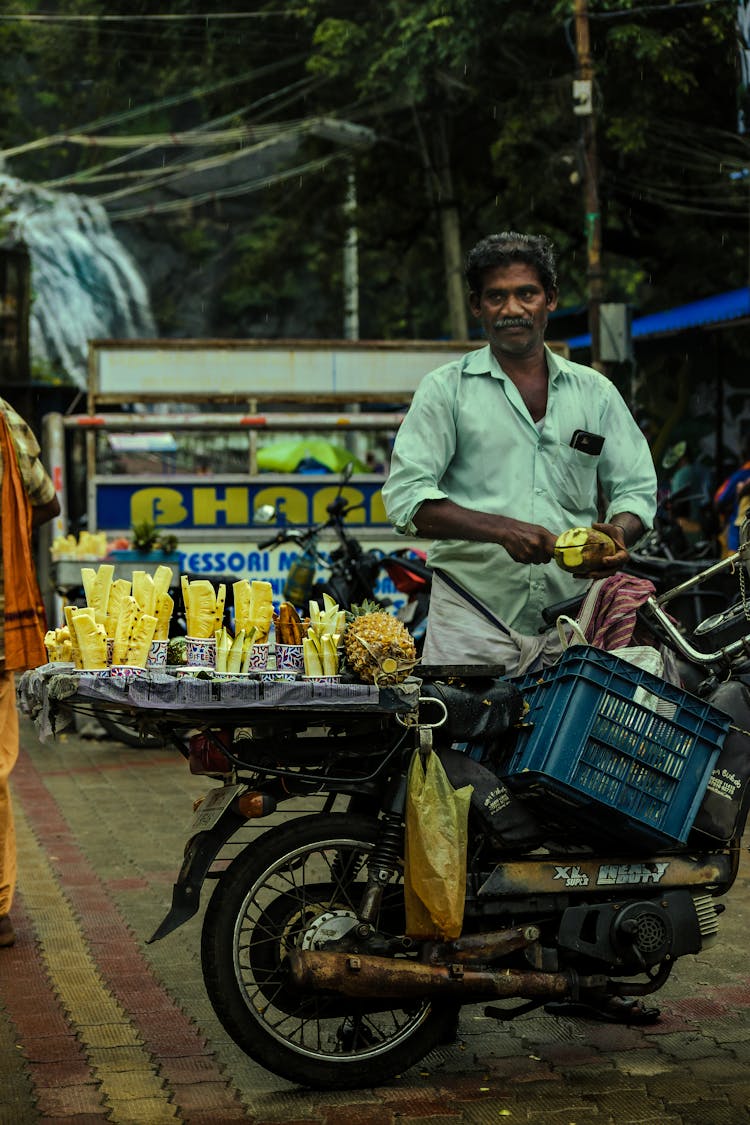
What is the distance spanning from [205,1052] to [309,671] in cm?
117

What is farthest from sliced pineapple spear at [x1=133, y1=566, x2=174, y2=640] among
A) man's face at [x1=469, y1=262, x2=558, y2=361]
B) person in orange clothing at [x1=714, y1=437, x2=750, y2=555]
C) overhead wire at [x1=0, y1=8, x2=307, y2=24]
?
overhead wire at [x1=0, y1=8, x2=307, y2=24]

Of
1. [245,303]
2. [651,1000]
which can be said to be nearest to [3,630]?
[651,1000]

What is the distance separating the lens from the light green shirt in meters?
4.27

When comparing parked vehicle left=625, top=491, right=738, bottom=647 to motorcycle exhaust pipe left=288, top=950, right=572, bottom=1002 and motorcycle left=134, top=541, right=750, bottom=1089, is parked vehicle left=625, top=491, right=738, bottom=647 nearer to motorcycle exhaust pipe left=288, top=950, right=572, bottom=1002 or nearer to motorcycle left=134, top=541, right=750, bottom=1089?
motorcycle left=134, top=541, right=750, bottom=1089

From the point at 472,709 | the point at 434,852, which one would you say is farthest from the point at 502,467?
the point at 434,852

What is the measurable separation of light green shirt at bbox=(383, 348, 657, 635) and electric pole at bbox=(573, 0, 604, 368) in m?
13.6

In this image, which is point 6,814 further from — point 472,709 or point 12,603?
point 472,709

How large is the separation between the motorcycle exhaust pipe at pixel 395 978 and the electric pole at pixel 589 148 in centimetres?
1442

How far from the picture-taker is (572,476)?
435 centimetres

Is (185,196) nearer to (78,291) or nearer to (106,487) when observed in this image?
(78,291)

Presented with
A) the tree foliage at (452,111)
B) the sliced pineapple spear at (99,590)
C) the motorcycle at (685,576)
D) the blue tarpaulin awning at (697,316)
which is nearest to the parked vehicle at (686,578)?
the motorcycle at (685,576)

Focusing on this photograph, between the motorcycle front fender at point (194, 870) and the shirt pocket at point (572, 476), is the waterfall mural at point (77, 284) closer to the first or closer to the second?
the shirt pocket at point (572, 476)

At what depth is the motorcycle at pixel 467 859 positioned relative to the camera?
381 cm

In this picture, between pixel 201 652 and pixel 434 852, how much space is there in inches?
30.0
